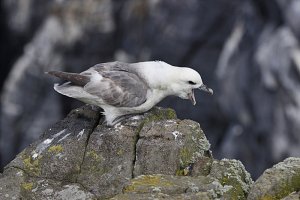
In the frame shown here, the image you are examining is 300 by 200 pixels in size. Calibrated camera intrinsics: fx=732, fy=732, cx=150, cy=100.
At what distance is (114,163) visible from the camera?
6.83m

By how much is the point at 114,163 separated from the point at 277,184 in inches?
65.6

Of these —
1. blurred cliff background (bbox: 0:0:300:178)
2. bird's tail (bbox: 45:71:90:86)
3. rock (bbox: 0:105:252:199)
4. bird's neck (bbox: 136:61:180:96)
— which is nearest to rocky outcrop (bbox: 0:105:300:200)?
rock (bbox: 0:105:252:199)

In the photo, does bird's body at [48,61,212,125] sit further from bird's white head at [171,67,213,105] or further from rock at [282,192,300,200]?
rock at [282,192,300,200]

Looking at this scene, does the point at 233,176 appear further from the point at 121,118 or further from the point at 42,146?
the point at 42,146

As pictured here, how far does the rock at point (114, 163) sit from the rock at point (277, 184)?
288 millimetres

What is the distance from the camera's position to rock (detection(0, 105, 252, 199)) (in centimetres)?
643

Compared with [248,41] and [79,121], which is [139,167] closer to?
[79,121]

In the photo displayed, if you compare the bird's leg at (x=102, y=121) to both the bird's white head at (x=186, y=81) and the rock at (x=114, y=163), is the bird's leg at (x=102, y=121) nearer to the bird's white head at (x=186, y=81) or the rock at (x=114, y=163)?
the rock at (x=114, y=163)

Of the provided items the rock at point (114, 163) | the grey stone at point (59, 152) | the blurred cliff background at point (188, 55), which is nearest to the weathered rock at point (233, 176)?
the rock at point (114, 163)

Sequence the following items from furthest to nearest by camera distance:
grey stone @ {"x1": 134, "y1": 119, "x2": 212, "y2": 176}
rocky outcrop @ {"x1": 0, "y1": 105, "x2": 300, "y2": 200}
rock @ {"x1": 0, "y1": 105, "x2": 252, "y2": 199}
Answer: grey stone @ {"x1": 134, "y1": 119, "x2": 212, "y2": 176}, rock @ {"x1": 0, "y1": 105, "x2": 252, "y2": 199}, rocky outcrop @ {"x1": 0, "y1": 105, "x2": 300, "y2": 200}

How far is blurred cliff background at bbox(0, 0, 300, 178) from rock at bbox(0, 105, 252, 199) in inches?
393

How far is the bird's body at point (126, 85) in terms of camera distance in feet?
24.7

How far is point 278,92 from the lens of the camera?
17156mm

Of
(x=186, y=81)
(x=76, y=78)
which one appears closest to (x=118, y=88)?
(x=76, y=78)
